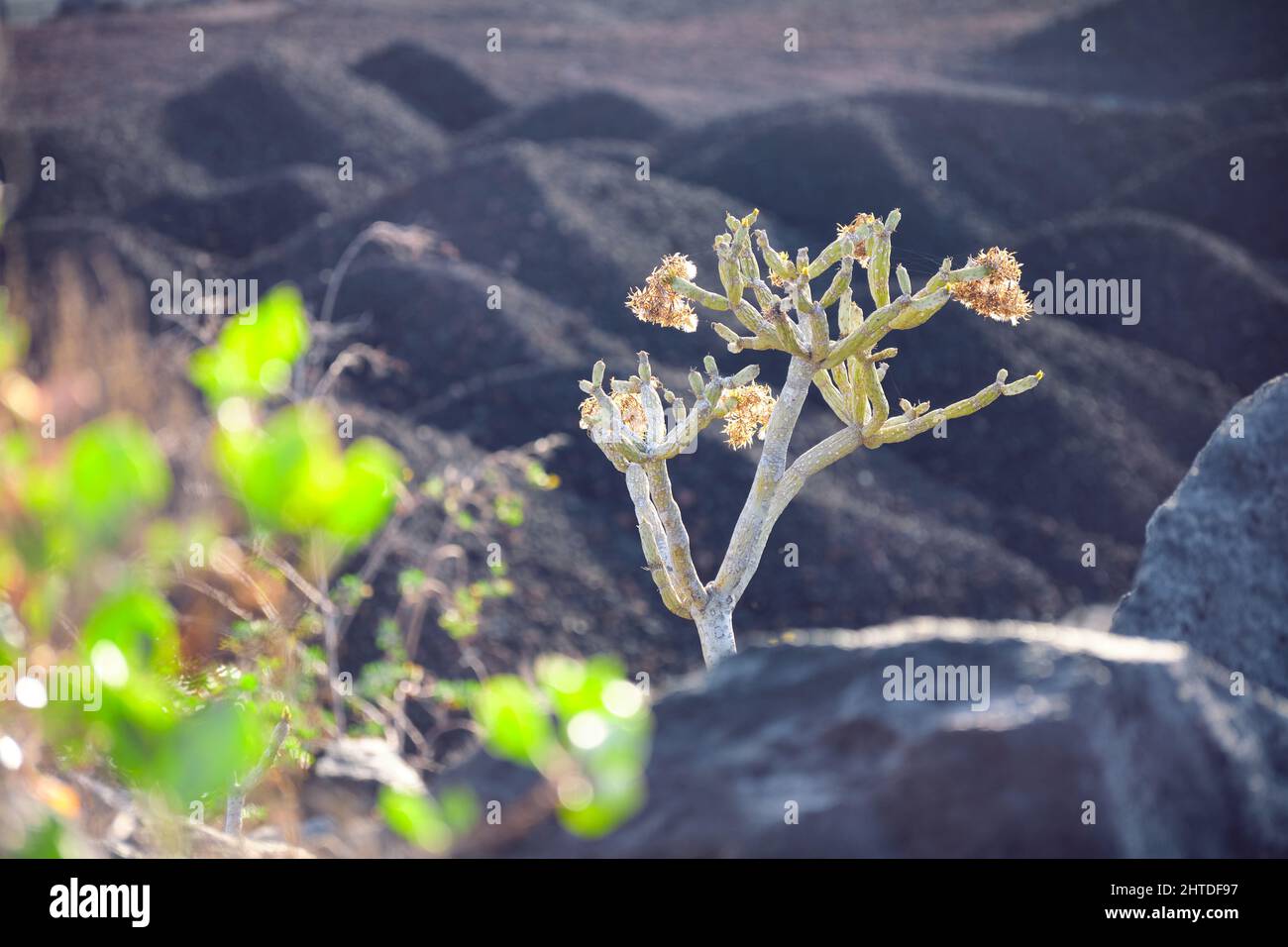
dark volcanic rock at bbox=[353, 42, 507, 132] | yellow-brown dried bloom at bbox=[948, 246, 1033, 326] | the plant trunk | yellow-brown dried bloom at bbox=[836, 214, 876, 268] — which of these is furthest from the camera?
dark volcanic rock at bbox=[353, 42, 507, 132]

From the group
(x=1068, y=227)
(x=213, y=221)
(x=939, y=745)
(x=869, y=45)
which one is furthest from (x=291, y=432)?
(x=869, y=45)

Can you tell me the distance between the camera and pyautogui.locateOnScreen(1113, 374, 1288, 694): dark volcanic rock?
127 inches

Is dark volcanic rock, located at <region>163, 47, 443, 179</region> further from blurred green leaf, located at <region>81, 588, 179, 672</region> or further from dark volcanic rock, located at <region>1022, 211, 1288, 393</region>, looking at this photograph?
blurred green leaf, located at <region>81, 588, 179, 672</region>

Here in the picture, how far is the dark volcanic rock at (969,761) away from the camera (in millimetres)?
1906

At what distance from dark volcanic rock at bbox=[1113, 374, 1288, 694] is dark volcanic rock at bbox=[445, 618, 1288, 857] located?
111cm

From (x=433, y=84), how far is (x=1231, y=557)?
1512cm

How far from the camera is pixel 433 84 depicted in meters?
16.8

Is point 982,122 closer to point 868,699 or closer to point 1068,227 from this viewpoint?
point 1068,227

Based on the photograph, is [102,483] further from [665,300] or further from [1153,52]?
[1153,52]

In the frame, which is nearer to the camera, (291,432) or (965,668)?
(291,432)

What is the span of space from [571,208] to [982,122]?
17.8 ft

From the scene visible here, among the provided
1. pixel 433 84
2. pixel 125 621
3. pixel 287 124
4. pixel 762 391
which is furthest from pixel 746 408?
pixel 433 84

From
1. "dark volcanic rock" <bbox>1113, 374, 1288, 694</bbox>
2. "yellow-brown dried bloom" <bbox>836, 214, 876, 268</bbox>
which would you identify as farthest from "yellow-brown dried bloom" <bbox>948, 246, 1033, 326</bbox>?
"dark volcanic rock" <bbox>1113, 374, 1288, 694</bbox>
